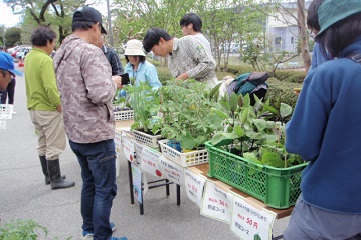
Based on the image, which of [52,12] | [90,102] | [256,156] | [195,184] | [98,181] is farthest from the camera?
[52,12]

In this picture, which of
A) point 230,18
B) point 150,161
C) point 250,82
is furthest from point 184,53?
point 230,18

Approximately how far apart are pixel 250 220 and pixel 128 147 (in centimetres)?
147

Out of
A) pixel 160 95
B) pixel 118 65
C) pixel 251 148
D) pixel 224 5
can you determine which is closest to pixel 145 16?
pixel 224 5

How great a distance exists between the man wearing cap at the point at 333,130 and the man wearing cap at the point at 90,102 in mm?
1228

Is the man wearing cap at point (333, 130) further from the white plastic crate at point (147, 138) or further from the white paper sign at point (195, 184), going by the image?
the white plastic crate at point (147, 138)

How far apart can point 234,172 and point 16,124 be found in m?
6.56

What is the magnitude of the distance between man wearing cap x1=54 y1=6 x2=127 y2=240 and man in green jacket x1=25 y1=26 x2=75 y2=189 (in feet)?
4.18

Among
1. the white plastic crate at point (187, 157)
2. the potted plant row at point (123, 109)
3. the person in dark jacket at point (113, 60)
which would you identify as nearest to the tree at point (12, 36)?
the person in dark jacket at point (113, 60)

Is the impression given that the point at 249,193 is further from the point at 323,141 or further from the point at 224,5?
the point at 224,5

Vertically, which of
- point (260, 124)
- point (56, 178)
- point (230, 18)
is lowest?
point (56, 178)

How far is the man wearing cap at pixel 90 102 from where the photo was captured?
200cm

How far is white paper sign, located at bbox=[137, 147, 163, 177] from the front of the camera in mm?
2307

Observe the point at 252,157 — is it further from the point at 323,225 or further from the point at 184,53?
the point at 184,53

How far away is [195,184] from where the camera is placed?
188 cm
